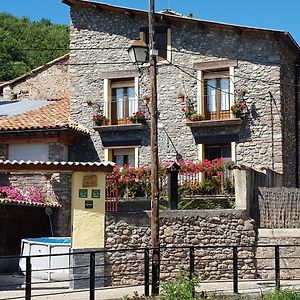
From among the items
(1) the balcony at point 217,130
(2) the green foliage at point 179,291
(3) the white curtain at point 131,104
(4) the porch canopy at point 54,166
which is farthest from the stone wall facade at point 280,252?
(3) the white curtain at point 131,104

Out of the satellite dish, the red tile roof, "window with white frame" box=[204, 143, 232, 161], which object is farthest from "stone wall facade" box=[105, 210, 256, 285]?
the red tile roof

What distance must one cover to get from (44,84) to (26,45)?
65.0 feet

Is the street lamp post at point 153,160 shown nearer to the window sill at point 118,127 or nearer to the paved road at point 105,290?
the paved road at point 105,290

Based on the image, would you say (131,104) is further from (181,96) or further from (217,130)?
(217,130)

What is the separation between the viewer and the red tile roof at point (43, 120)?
23359mm

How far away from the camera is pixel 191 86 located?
24.0 meters

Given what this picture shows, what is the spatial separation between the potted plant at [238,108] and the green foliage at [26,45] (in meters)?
23.6

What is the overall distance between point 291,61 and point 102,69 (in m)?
7.03

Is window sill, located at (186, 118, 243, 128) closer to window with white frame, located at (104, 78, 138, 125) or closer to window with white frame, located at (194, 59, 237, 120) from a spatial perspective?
window with white frame, located at (194, 59, 237, 120)

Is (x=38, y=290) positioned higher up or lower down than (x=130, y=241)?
lower down

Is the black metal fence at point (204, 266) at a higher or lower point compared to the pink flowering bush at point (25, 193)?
lower

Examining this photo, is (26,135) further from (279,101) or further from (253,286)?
(253,286)

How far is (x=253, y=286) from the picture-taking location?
47.9ft

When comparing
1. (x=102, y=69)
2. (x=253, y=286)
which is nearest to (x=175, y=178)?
(x=253, y=286)
